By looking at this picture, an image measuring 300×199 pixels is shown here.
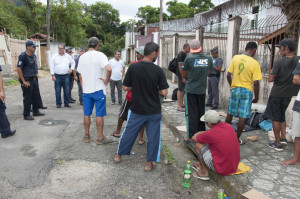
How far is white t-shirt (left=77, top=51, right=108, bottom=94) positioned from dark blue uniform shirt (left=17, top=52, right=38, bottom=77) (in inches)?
89.7

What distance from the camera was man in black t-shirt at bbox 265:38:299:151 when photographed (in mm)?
3953

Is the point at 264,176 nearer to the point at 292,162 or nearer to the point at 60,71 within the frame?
the point at 292,162

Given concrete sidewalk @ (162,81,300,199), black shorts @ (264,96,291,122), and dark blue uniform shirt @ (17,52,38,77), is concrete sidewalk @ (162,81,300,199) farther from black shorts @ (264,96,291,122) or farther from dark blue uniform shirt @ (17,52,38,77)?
dark blue uniform shirt @ (17,52,38,77)

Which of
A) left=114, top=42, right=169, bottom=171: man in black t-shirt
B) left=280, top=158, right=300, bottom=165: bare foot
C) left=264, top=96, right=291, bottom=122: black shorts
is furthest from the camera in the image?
left=264, top=96, right=291, bottom=122: black shorts

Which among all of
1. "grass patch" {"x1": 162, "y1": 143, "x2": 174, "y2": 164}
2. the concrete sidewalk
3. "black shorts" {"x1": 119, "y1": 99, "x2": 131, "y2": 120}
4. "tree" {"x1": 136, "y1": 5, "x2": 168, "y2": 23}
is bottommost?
"grass patch" {"x1": 162, "y1": 143, "x2": 174, "y2": 164}

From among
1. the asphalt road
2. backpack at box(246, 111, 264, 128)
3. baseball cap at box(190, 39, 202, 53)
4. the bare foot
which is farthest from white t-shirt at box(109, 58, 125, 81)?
the bare foot

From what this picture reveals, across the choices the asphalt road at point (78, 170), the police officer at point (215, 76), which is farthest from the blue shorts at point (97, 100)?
the police officer at point (215, 76)

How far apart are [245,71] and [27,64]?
4955mm

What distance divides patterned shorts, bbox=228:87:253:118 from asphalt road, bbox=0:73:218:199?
1.14m

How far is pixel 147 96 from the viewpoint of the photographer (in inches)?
134

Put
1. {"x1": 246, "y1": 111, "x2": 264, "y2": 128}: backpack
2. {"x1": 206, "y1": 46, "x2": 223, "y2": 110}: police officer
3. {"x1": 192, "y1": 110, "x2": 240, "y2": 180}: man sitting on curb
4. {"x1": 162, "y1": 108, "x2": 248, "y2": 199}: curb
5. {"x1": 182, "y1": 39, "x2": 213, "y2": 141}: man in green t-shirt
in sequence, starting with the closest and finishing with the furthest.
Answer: {"x1": 162, "y1": 108, "x2": 248, "y2": 199}: curb → {"x1": 192, "y1": 110, "x2": 240, "y2": 180}: man sitting on curb → {"x1": 182, "y1": 39, "x2": 213, "y2": 141}: man in green t-shirt → {"x1": 246, "y1": 111, "x2": 264, "y2": 128}: backpack → {"x1": 206, "y1": 46, "x2": 223, "y2": 110}: police officer

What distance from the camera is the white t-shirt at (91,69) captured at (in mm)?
4281

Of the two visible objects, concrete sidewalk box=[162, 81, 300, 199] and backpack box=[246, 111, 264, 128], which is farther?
backpack box=[246, 111, 264, 128]

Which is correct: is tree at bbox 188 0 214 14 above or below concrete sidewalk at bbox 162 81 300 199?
above
